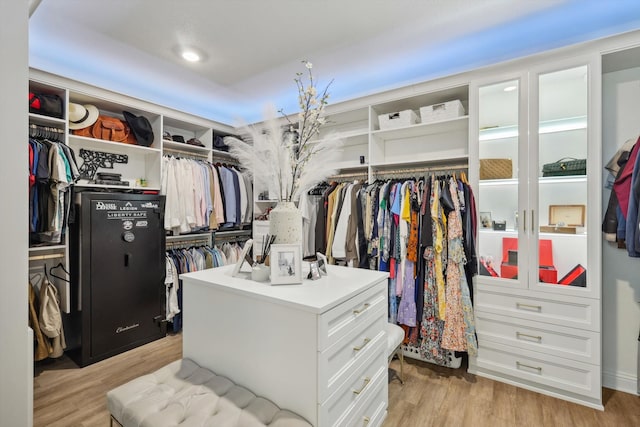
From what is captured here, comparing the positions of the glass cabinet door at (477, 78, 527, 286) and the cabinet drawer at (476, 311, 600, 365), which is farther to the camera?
the glass cabinet door at (477, 78, 527, 286)

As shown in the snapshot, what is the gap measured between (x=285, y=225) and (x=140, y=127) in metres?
2.36

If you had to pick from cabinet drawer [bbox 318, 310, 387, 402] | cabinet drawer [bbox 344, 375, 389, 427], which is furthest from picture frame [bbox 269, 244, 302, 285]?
cabinet drawer [bbox 344, 375, 389, 427]

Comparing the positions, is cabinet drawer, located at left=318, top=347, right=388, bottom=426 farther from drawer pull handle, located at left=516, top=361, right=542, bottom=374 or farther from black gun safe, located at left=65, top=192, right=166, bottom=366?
black gun safe, located at left=65, top=192, right=166, bottom=366

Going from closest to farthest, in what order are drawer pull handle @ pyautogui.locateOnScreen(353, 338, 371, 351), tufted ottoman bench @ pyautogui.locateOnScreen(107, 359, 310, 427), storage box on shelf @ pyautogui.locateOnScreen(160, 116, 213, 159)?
tufted ottoman bench @ pyautogui.locateOnScreen(107, 359, 310, 427) → drawer pull handle @ pyautogui.locateOnScreen(353, 338, 371, 351) → storage box on shelf @ pyautogui.locateOnScreen(160, 116, 213, 159)

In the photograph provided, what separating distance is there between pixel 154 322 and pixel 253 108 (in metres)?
2.68

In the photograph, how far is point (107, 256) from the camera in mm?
2510

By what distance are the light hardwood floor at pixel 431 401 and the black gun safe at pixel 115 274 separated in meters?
0.24

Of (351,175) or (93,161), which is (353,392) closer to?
(351,175)

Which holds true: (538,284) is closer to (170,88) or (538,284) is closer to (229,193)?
(229,193)

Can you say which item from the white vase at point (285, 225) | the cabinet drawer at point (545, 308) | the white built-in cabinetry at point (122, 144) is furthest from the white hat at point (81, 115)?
the cabinet drawer at point (545, 308)

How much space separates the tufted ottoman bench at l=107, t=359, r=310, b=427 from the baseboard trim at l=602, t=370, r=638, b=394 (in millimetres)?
2517

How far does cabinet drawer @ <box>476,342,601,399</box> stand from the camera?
6.37ft

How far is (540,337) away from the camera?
2.09m

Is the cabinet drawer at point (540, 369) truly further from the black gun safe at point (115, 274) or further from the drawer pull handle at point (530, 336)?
the black gun safe at point (115, 274)
